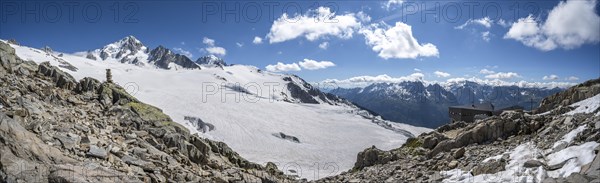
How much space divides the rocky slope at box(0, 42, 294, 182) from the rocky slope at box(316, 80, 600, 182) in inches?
472

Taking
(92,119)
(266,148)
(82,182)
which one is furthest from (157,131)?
(266,148)

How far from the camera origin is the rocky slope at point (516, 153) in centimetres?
1560

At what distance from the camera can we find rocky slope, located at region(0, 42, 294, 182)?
15.2 m

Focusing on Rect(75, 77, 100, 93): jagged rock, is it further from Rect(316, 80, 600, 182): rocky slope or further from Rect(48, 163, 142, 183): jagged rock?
Rect(316, 80, 600, 182): rocky slope

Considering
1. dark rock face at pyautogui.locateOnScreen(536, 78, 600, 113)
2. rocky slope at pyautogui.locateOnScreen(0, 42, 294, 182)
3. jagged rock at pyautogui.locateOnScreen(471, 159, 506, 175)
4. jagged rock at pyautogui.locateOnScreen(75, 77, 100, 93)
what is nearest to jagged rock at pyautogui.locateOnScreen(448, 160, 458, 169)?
jagged rock at pyautogui.locateOnScreen(471, 159, 506, 175)

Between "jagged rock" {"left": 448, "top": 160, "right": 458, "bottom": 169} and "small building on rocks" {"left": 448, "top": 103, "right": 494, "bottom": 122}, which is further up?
"small building on rocks" {"left": 448, "top": 103, "right": 494, "bottom": 122}

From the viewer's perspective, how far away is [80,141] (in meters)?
18.7

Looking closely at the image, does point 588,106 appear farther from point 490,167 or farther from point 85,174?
point 85,174

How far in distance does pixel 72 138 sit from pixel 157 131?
8753mm

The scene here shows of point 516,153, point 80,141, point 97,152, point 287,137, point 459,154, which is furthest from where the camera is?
point 287,137

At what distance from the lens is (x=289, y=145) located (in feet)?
373

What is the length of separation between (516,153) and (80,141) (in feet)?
75.7

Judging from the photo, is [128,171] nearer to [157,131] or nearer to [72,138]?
[72,138]

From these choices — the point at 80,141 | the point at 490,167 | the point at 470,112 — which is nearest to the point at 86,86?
the point at 80,141
